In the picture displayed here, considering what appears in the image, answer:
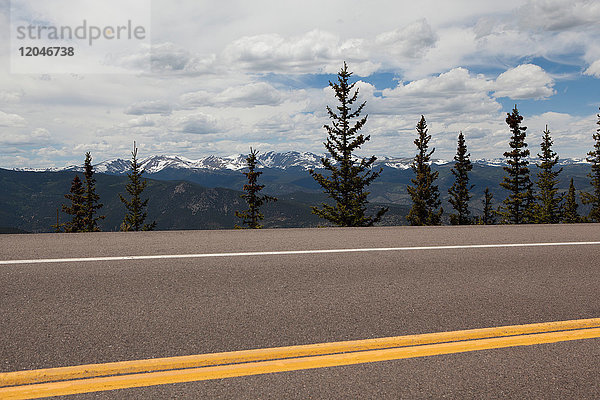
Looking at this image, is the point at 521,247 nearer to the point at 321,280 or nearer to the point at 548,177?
the point at 321,280

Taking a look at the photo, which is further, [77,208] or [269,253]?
[77,208]

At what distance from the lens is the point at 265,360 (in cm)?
377

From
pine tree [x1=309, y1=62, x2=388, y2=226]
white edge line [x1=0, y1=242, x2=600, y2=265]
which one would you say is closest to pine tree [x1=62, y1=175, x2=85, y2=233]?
pine tree [x1=309, y1=62, x2=388, y2=226]

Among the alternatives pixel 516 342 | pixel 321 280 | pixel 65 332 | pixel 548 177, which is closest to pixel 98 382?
pixel 65 332

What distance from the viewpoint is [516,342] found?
4.25 meters

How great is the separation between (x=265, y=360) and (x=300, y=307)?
4.10 feet

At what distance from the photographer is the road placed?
11.6 feet

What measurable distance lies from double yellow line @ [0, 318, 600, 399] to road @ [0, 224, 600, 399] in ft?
0.33

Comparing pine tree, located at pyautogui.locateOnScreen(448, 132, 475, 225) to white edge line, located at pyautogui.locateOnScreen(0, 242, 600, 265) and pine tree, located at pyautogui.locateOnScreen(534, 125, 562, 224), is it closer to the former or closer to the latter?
pine tree, located at pyautogui.locateOnScreen(534, 125, 562, 224)

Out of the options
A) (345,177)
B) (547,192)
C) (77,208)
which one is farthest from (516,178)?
(77,208)

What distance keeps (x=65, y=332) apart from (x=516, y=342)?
4.41 metres

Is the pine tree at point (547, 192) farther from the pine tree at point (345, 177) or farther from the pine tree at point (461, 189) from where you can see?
the pine tree at point (345, 177)

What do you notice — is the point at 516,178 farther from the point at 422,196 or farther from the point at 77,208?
the point at 77,208

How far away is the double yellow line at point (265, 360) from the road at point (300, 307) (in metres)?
0.10
